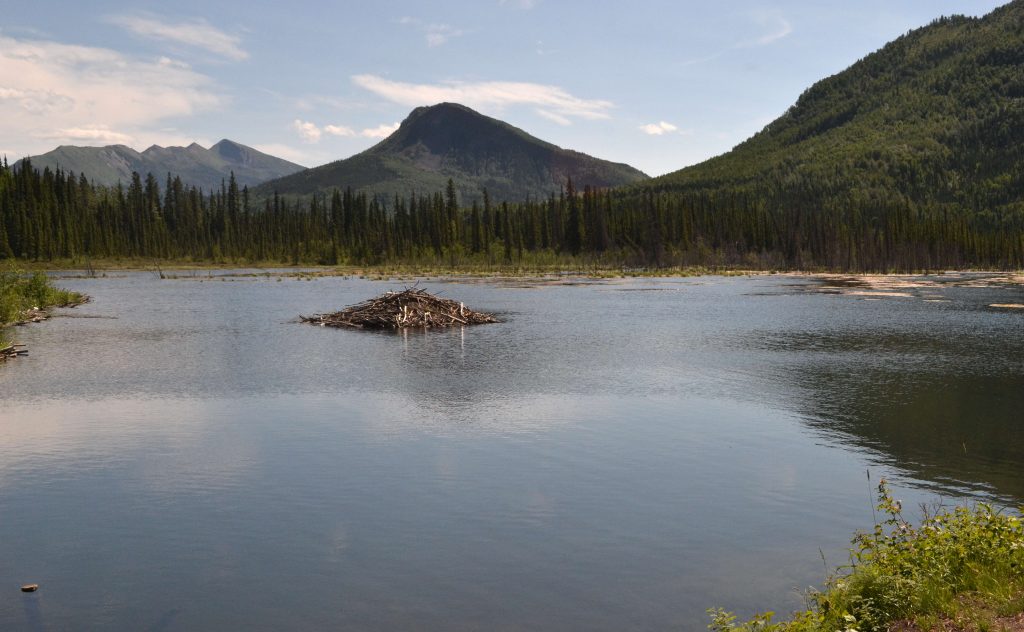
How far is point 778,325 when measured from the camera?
43.8m

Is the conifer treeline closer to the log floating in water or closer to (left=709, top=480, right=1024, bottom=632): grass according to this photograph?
the log floating in water

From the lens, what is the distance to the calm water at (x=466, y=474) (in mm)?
9703

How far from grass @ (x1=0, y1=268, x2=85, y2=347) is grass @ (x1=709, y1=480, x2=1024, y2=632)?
42604mm

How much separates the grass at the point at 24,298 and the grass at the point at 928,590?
42.6 m

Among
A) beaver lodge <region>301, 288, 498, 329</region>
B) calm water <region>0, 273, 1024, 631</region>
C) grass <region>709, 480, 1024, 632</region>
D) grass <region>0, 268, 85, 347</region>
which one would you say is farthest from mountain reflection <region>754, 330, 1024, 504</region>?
grass <region>0, 268, 85, 347</region>

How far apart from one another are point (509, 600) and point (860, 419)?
13446 mm

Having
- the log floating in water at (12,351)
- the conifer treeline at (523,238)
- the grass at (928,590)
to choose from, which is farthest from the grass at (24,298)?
the conifer treeline at (523,238)

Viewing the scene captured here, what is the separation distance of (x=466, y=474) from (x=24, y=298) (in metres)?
49.2

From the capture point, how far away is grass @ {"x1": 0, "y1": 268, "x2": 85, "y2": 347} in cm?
4469

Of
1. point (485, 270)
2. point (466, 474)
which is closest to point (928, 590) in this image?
point (466, 474)

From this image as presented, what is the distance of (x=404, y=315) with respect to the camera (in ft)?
145

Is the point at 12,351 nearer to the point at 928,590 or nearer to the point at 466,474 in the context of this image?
the point at 466,474

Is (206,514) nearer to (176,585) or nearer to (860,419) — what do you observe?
(176,585)

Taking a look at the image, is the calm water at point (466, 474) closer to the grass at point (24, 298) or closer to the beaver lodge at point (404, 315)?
the beaver lodge at point (404, 315)
